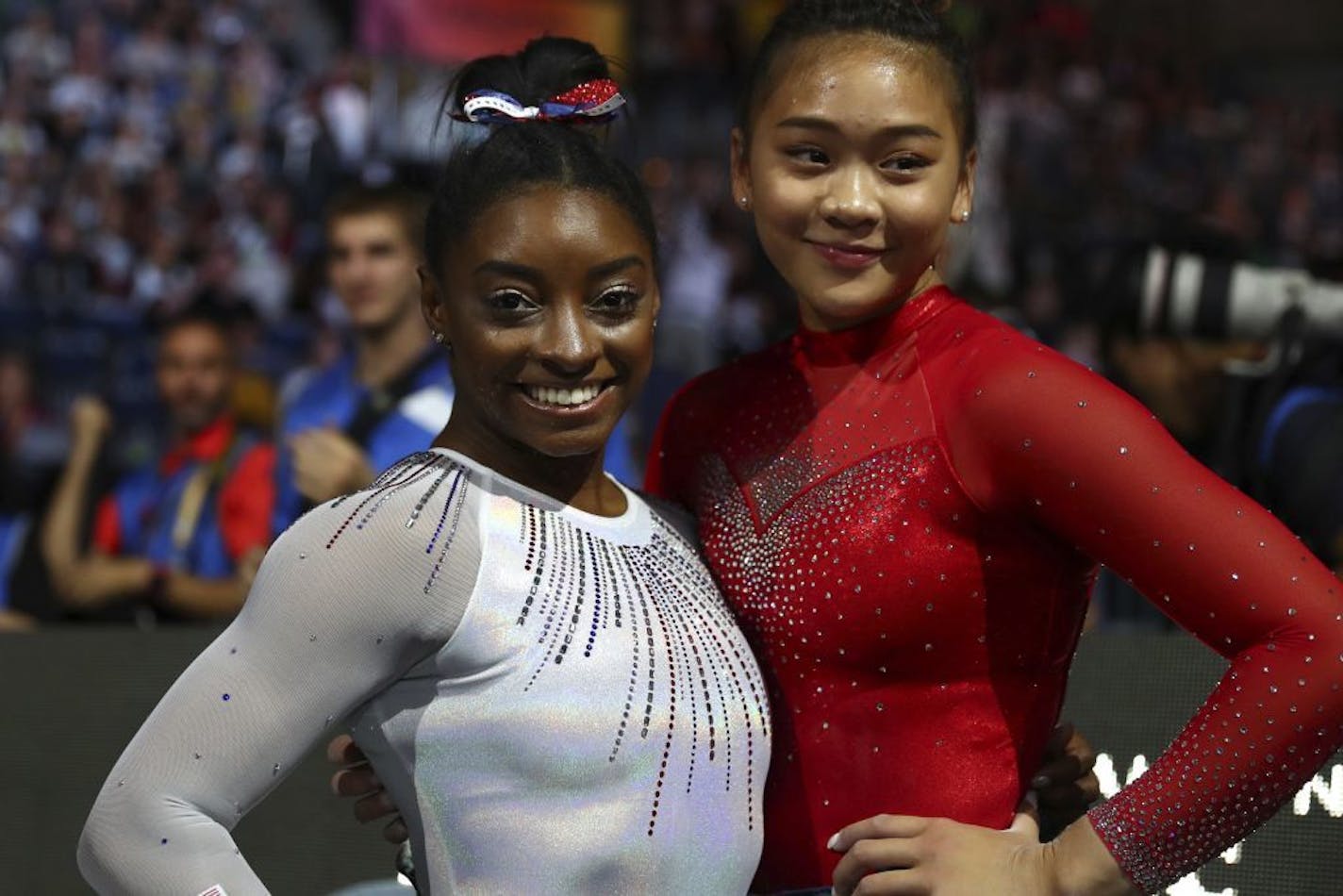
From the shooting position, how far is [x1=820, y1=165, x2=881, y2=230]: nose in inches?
70.6

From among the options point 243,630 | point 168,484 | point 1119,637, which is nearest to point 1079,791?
point 1119,637

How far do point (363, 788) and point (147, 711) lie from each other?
4.05 ft

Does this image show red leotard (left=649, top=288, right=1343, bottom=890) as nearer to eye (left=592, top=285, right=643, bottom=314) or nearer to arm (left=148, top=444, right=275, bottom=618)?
eye (left=592, top=285, right=643, bottom=314)

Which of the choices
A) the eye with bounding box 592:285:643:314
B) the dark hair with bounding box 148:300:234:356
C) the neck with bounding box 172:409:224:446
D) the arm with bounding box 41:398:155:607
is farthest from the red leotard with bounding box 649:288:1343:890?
the dark hair with bounding box 148:300:234:356

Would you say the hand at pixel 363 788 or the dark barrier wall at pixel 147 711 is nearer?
the hand at pixel 363 788

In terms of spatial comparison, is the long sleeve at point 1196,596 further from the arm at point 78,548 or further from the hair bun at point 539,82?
the arm at point 78,548

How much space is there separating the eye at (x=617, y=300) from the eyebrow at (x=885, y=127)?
25 cm

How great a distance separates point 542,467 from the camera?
1.81 metres

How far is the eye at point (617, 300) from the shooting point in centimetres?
176

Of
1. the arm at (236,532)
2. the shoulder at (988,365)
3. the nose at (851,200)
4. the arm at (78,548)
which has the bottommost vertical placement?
the arm at (78,548)

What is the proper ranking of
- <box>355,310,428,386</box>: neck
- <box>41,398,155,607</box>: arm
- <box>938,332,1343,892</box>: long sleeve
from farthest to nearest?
<box>41,398,155,607</box>: arm < <box>355,310,428,386</box>: neck < <box>938,332,1343,892</box>: long sleeve

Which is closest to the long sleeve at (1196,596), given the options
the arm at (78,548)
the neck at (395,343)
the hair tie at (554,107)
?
the hair tie at (554,107)

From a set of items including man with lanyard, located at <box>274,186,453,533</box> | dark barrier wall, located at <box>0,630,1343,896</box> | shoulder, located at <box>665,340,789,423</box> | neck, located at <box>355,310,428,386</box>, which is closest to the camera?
shoulder, located at <box>665,340,789,423</box>

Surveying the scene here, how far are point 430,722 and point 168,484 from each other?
3.41m
